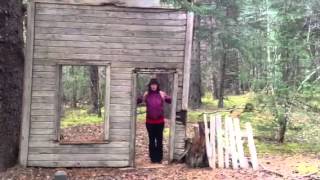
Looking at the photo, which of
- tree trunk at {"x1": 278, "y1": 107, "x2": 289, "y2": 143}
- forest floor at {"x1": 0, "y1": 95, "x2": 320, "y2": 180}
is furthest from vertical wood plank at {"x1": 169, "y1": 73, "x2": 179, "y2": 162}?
tree trunk at {"x1": 278, "y1": 107, "x2": 289, "y2": 143}

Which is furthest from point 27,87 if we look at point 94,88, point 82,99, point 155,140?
point 82,99

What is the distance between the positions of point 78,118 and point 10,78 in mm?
8144

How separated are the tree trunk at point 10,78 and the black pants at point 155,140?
286cm

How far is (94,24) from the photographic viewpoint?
1016cm

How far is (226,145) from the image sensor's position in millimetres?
10102

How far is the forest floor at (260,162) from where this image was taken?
9398 mm

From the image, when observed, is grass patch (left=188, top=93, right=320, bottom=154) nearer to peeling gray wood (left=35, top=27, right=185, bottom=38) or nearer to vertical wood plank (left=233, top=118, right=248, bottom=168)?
vertical wood plank (left=233, top=118, right=248, bottom=168)

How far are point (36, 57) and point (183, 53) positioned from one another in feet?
10.4

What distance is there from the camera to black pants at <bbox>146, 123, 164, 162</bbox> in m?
10.4

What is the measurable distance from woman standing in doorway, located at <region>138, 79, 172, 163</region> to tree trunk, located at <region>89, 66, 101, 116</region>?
277 inches

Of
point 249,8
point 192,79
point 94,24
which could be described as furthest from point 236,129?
point 192,79

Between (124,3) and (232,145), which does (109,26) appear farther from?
(232,145)

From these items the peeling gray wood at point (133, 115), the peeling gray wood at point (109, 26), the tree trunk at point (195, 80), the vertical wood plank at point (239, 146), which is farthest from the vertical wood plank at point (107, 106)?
the tree trunk at point (195, 80)

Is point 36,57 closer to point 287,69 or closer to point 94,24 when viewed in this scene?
→ point 94,24
